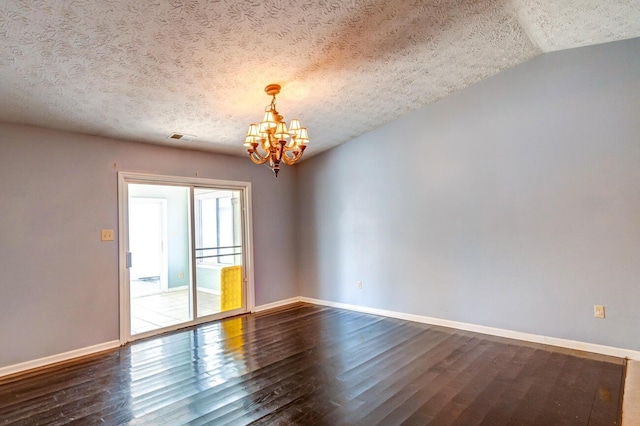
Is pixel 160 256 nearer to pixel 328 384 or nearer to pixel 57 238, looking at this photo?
pixel 57 238

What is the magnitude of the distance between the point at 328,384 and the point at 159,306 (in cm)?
363

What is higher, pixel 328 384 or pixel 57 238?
pixel 57 238

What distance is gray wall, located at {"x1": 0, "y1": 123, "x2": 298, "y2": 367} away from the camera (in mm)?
3344

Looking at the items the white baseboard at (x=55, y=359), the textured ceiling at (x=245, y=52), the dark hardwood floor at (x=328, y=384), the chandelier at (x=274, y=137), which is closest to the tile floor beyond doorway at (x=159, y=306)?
the white baseboard at (x=55, y=359)

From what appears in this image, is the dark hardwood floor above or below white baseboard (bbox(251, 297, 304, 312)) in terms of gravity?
below

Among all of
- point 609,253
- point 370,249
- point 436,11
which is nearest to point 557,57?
point 436,11

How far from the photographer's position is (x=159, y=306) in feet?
17.5

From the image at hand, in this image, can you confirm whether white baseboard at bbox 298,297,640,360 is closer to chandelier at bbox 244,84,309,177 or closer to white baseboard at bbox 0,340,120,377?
chandelier at bbox 244,84,309,177

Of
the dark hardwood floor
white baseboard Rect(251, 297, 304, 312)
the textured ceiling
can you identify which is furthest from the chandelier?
white baseboard Rect(251, 297, 304, 312)

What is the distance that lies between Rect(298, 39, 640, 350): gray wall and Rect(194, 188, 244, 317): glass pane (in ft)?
5.86

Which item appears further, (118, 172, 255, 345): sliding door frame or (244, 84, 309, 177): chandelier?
(118, 172, 255, 345): sliding door frame

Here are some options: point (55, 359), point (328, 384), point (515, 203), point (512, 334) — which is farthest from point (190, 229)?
point (512, 334)

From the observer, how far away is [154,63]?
2.78 m

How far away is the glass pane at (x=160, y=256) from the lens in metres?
4.84
